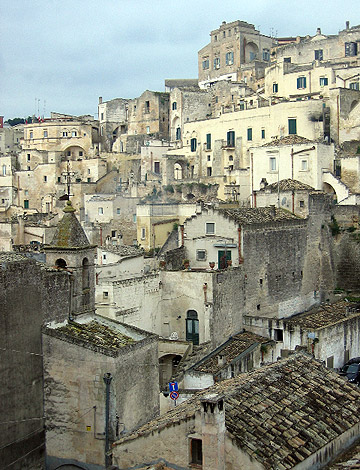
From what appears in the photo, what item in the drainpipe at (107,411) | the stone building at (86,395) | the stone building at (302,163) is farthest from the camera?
the stone building at (302,163)

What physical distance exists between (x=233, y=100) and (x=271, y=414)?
2282 inches

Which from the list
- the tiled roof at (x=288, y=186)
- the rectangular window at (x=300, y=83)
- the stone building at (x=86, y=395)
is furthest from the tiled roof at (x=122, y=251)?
the rectangular window at (x=300, y=83)

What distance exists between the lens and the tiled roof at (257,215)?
33566mm

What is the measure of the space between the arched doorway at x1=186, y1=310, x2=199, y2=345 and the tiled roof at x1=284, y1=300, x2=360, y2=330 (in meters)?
3.99

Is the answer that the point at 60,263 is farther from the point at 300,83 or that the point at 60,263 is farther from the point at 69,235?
the point at 300,83

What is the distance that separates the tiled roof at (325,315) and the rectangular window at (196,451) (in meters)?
16.7

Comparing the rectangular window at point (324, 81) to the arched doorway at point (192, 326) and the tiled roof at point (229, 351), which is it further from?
the arched doorway at point (192, 326)

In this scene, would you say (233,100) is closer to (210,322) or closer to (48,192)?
(48,192)

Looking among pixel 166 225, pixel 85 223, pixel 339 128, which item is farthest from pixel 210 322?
pixel 339 128

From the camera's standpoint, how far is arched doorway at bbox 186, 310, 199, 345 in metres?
31.4

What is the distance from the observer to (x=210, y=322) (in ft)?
99.9

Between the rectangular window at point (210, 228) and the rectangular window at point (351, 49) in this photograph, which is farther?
the rectangular window at point (351, 49)

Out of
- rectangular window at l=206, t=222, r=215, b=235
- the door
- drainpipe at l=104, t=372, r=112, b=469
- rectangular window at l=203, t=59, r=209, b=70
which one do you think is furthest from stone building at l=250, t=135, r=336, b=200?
rectangular window at l=203, t=59, r=209, b=70

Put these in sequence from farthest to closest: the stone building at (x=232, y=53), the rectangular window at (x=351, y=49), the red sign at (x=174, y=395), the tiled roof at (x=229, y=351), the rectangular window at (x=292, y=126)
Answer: the stone building at (x=232, y=53) → the rectangular window at (x=351, y=49) → the rectangular window at (x=292, y=126) → the tiled roof at (x=229, y=351) → the red sign at (x=174, y=395)
